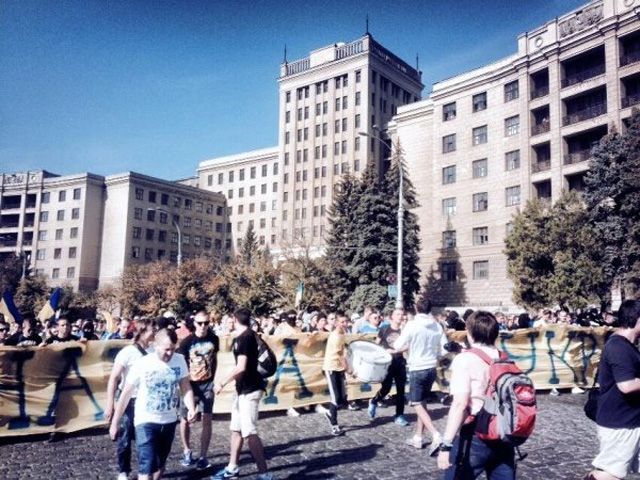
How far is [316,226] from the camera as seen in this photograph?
79.4 meters

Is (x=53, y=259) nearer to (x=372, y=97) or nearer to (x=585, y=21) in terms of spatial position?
(x=372, y=97)

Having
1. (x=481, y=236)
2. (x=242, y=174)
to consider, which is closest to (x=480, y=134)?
(x=481, y=236)

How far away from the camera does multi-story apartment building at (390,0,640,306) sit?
39250 millimetres

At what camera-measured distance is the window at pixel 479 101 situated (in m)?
48.5

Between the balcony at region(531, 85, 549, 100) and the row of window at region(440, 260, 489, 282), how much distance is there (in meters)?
14.0

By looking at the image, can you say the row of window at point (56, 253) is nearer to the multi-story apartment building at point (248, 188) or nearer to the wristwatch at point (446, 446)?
the multi-story apartment building at point (248, 188)

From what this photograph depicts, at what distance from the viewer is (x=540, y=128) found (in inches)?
1722

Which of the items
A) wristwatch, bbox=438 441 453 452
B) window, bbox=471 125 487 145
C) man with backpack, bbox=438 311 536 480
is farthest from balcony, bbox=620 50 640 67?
wristwatch, bbox=438 441 453 452

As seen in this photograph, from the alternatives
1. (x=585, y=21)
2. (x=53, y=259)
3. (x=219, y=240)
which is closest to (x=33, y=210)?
(x=53, y=259)

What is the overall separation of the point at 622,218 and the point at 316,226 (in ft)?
169

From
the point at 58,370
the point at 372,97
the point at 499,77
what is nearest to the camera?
the point at 58,370

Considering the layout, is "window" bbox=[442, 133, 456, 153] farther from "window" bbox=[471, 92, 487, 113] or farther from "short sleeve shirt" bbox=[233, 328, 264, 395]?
"short sleeve shirt" bbox=[233, 328, 264, 395]

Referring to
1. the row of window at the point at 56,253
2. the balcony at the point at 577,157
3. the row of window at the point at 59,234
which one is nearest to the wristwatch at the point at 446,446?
the balcony at the point at 577,157

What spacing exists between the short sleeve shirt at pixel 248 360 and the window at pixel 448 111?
47.8m
